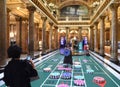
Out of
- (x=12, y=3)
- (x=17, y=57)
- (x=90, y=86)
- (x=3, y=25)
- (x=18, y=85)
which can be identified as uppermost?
(x=12, y=3)

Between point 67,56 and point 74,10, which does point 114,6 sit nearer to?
point 67,56

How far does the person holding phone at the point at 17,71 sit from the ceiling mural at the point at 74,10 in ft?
139

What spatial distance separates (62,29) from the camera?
1845 inches

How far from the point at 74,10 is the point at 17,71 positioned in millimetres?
42816

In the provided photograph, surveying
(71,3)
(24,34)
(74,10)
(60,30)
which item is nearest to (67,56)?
(24,34)

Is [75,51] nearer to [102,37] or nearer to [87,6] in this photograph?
[102,37]

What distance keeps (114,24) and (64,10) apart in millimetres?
29950

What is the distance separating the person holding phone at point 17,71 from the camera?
325cm

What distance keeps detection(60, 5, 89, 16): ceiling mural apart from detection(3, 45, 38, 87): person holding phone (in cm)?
4231

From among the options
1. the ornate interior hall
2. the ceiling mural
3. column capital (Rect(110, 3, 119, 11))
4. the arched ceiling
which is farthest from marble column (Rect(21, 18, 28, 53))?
the ceiling mural

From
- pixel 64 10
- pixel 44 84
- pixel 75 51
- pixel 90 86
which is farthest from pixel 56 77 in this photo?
pixel 64 10

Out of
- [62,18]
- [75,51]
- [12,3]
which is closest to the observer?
[12,3]

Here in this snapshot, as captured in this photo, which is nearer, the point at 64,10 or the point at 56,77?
the point at 56,77

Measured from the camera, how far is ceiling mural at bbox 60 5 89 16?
1768 inches
